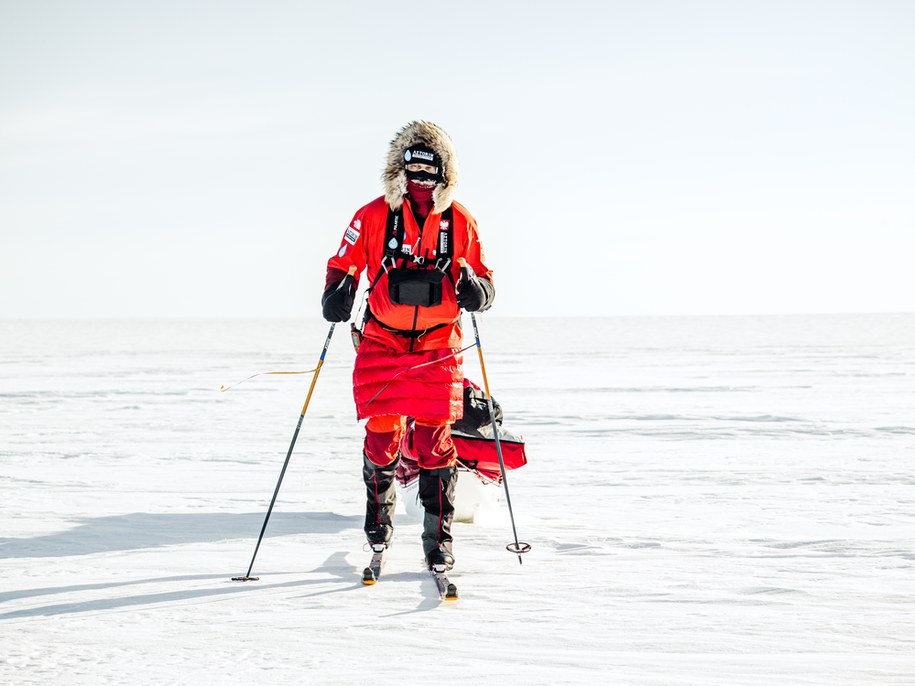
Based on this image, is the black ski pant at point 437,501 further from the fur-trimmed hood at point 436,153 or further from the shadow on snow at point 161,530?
the fur-trimmed hood at point 436,153

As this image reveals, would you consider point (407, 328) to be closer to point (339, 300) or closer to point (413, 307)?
point (413, 307)

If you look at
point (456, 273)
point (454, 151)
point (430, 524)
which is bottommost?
point (430, 524)

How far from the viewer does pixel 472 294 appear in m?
3.63

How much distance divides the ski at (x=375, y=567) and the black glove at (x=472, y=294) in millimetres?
1120

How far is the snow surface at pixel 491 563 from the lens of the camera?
264 centimetres

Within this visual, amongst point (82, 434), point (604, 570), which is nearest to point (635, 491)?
point (604, 570)

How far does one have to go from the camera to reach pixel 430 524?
3.70 metres

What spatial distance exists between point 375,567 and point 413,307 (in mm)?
1137

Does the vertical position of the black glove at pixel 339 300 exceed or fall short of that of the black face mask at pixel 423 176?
it falls short

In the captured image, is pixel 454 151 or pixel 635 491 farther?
pixel 635 491

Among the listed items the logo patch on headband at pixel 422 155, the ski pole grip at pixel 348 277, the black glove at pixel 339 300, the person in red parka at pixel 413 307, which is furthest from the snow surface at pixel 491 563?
the logo patch on headband at pixel 422 155

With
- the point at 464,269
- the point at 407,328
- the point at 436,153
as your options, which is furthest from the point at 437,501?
the point at 436,153

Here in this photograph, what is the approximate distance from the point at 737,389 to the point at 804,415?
338 cm

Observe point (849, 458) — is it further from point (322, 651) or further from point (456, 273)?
point (322, 651)
